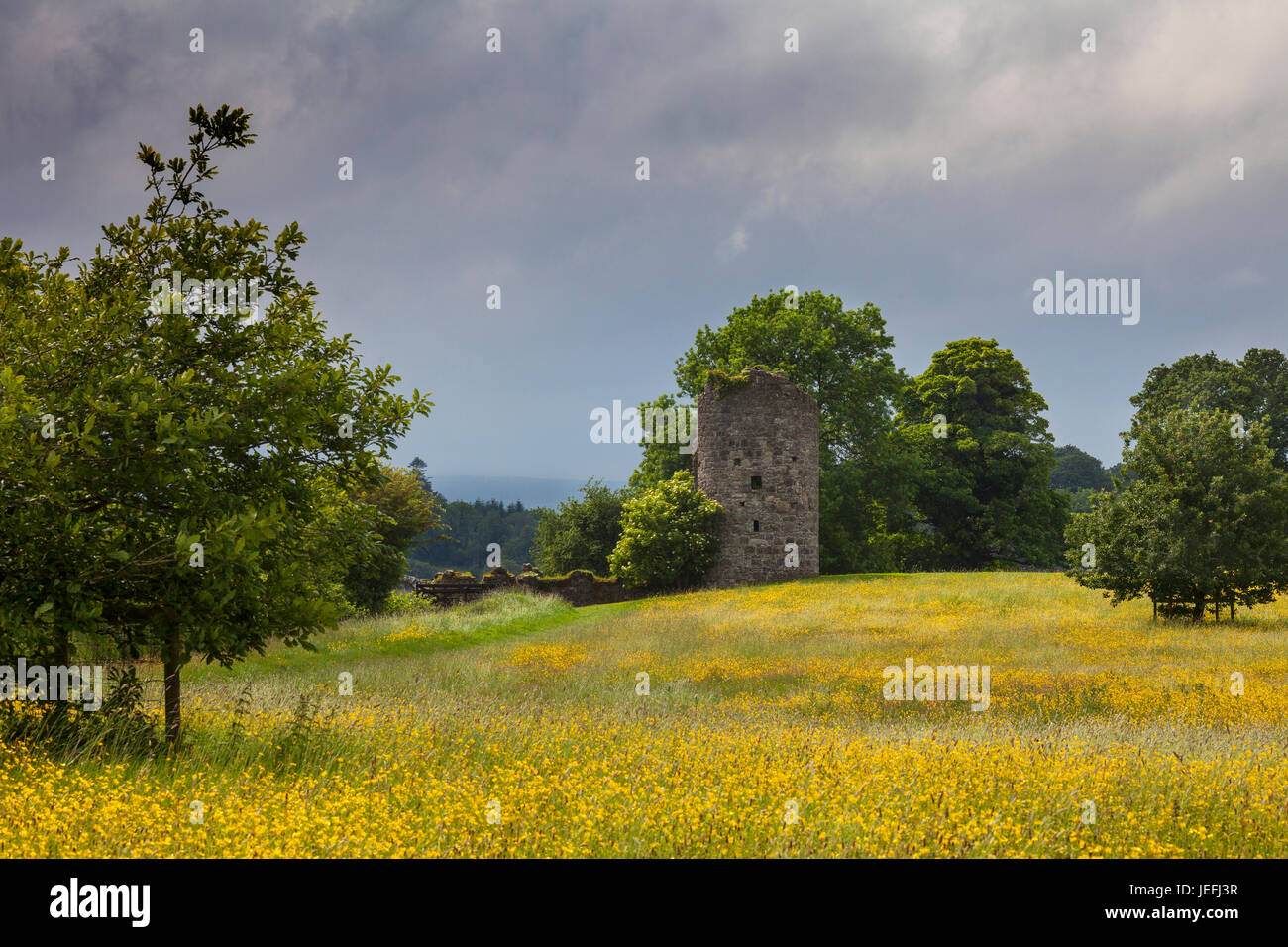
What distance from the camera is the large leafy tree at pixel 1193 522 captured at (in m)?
19.0

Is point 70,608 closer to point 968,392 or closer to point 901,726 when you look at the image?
point 901,726

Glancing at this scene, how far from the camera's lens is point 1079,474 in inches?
3376

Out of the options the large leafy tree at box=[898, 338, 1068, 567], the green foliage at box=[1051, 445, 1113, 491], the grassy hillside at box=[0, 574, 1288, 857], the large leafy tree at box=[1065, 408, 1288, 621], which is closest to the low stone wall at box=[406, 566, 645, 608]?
the large leafy tree at box=[898, 338, 1068, 567]

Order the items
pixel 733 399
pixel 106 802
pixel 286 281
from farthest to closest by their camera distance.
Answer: pixel 733 399
pixel 286 281
pixel 106 802

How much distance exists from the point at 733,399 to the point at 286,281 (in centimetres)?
Answer: 3005

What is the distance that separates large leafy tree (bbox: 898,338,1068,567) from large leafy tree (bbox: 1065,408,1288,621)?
19382 mm

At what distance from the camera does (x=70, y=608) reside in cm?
591

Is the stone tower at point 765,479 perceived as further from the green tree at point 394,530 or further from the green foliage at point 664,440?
the green tree at point 394,530

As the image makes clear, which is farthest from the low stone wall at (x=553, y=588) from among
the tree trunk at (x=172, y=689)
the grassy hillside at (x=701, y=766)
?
the tree trunk at (x=172, y=689)

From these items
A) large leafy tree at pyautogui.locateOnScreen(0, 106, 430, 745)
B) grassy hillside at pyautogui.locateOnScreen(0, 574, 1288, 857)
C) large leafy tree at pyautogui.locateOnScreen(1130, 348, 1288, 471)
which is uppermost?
large leafy tree at pyautogui.locateOnScreen(1130, 348, 1288, 471)

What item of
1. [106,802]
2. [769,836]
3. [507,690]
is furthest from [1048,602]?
[106,802]

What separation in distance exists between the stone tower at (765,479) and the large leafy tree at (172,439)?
29695 millimetres

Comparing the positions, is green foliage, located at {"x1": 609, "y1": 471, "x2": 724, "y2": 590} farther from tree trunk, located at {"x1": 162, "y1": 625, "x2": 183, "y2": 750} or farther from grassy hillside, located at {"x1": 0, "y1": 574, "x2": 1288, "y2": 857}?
tree trunk, located at {"x1": 162, "y1": 625, "x2": 183, "y2": 750}

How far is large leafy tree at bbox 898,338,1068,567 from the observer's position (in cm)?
4147
